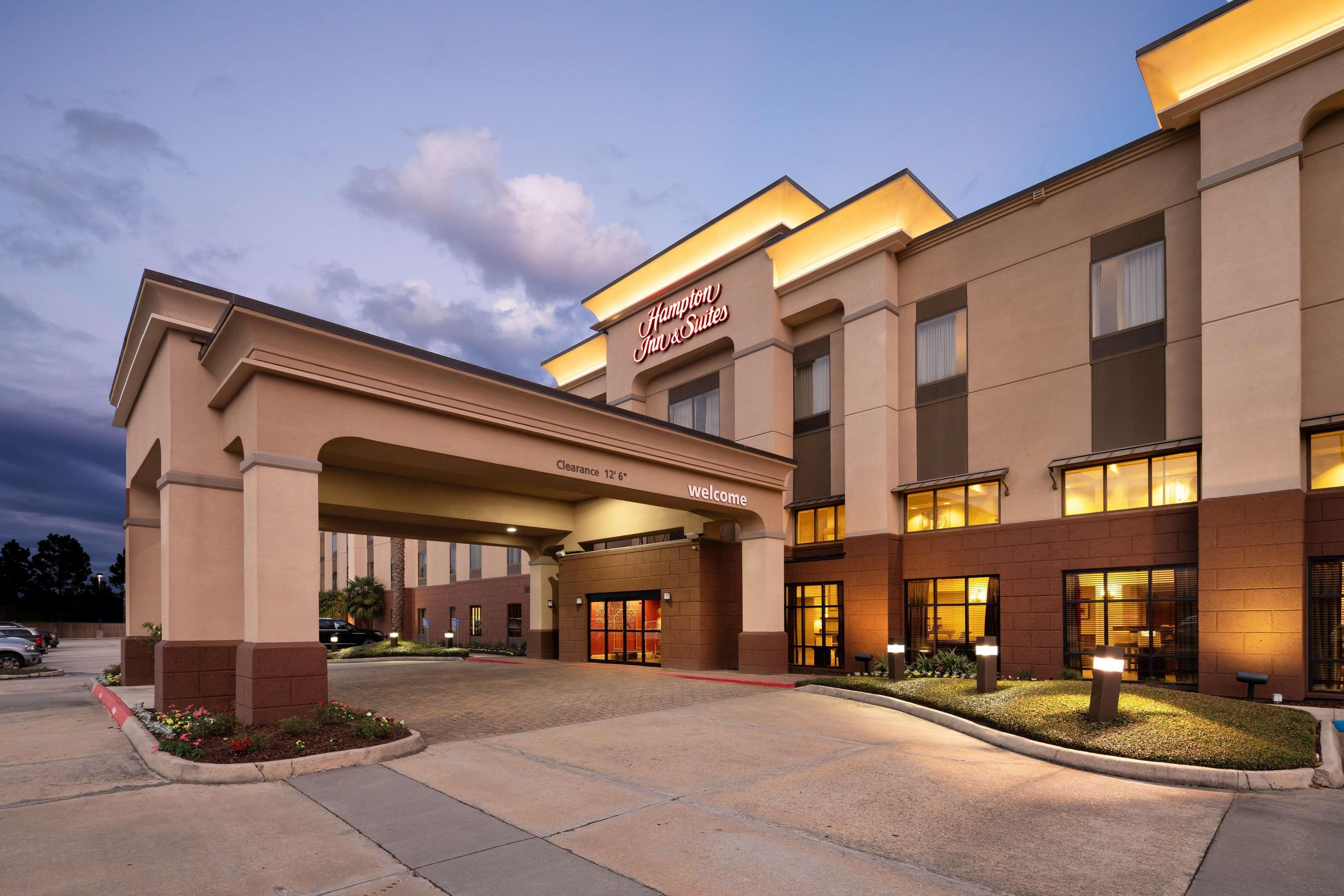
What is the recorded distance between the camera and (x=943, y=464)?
20844 mm

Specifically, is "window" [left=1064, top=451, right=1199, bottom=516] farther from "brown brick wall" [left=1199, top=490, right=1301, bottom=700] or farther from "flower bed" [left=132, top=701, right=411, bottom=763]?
"flower bed" [left=132, top=701, right=411, bottom=763]

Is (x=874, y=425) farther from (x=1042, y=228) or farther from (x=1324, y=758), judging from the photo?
(x=1324, y=758)

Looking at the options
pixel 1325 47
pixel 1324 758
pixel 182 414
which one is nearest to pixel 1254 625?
pixel 1324 758

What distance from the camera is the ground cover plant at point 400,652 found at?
105ft

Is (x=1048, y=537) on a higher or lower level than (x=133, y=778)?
higher

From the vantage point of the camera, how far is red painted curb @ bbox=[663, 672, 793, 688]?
1789 centimetres

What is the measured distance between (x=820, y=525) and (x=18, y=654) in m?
29.3

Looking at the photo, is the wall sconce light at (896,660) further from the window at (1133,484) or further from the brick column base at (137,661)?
the brick column base at (137,661)

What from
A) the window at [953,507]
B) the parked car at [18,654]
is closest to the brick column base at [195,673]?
the window at [953,507]

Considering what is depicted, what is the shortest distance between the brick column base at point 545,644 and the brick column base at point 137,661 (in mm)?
13504

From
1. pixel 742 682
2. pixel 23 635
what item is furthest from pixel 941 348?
pixel 23 635

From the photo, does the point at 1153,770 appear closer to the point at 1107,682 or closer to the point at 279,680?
the point at 1107,682

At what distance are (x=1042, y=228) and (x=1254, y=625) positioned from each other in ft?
34.5

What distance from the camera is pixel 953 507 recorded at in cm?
2059
